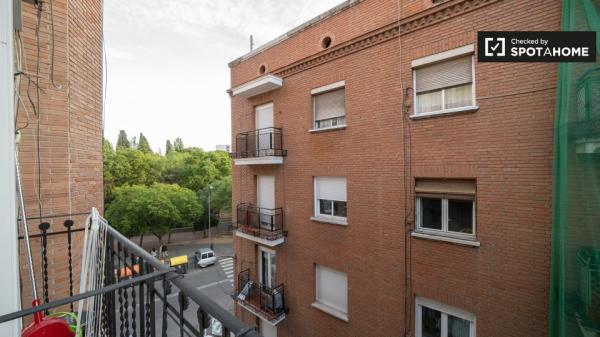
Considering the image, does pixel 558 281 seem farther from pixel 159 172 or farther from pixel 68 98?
pixel 159 172

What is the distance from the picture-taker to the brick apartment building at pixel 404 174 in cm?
447

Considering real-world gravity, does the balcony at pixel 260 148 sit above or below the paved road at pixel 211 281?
above

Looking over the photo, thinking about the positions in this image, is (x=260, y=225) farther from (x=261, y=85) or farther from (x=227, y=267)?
(x=227, y=267)

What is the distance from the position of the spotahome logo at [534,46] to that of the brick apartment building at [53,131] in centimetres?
636

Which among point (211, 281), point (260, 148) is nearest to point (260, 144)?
point (260, 148)

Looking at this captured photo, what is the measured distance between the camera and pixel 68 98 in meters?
3.54

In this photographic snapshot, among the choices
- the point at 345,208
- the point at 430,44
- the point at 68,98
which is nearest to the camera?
the point at 68,98

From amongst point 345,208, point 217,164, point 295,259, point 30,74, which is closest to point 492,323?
point 345,208

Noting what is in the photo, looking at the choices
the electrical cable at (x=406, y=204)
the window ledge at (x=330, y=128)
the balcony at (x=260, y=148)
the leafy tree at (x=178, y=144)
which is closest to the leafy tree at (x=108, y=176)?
the balcony at (x=260, y=148)

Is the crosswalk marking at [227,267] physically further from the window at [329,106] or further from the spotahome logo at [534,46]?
the spotahome logo at [534,46]

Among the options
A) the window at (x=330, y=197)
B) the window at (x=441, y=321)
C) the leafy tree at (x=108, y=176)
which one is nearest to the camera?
the window at (x=441, y=321)

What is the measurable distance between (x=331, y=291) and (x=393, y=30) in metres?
6.55

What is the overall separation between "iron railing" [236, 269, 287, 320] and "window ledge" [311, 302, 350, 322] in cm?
129

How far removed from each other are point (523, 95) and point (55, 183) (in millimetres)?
7025
